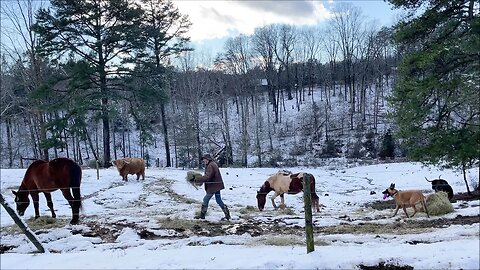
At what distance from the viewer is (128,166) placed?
759 inches

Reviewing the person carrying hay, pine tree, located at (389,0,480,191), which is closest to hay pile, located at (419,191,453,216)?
pine tree, located at (389,0,480,191)

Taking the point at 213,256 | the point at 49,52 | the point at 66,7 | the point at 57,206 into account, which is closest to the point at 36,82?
the point at 49,52

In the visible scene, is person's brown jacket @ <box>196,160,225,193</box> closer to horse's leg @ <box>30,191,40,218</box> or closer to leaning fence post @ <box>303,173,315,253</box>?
horse's leg @ <box>30,191,40,218</box>

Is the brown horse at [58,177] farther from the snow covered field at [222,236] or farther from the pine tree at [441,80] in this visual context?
the pine tree at [441,80]

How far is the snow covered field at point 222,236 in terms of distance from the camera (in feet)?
A: 20.8

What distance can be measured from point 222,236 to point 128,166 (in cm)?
1163

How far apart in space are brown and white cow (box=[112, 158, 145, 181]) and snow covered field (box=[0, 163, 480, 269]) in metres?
2.23

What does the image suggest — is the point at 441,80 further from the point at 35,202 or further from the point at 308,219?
the point at 35,202

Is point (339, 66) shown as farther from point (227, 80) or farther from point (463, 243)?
point (463, 243)

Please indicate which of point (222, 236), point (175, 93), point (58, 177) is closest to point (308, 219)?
point (222, 236)

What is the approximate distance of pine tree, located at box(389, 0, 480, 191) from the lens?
12.0m

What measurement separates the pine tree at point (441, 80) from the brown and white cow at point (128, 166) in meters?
12.0

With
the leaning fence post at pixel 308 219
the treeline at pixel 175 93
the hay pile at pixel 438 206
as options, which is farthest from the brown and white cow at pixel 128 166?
the leaning fence post at pixel 308 219

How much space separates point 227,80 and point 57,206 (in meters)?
47.6
